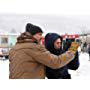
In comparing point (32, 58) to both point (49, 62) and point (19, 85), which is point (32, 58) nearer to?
point (49, 62)

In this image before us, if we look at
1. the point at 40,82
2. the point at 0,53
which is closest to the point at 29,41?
the point at 40,82

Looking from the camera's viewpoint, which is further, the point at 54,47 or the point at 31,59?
the point at 54,47

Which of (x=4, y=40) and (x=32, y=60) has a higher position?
(x=32, y=60)

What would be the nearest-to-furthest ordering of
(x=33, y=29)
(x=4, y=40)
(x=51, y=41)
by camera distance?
(x=33, y=29), (x=51, y=41), (x=4, y=40)

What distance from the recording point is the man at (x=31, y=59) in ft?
7.34

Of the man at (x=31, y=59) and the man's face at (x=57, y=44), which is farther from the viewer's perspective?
the man's face at (x=57, y=44)

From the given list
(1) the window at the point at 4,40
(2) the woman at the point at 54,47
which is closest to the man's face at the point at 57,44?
(2) the woman at the point at 54,47

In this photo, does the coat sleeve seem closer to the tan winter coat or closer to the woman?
the tan winter coat

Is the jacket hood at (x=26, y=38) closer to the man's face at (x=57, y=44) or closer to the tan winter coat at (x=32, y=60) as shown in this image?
the tan winter coat at (x=32, y=60)

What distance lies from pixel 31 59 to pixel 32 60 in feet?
0.04

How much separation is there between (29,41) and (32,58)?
13cm

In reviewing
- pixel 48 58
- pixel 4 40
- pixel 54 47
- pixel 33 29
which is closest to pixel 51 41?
pixel 54 47

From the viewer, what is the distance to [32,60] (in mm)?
2260

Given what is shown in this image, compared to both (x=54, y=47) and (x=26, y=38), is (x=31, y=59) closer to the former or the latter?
(x=26, y=38)
